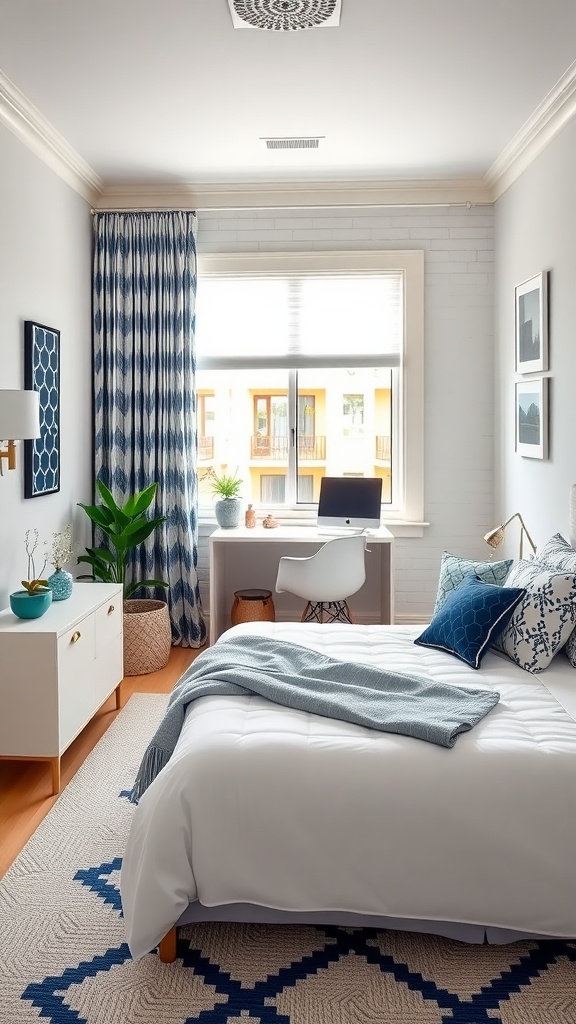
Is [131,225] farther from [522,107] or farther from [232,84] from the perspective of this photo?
[522,107]

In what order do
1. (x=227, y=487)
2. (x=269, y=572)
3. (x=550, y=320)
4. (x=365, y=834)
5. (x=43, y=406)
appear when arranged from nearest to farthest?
(x=365, y=834) → (x=550, y=320) → (x=43, y=406) → (x=227, y=487) → (x=269, y=572)

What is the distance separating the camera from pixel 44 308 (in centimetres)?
405

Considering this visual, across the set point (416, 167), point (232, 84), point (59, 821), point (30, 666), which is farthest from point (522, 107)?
point (59, 821)

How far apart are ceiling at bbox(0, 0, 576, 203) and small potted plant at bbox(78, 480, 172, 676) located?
1912 mm

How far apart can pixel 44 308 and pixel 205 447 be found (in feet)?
5.19

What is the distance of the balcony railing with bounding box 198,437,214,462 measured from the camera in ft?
17.5

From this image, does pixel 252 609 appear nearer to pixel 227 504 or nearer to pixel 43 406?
pixel 227 504

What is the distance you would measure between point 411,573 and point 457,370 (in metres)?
1.35

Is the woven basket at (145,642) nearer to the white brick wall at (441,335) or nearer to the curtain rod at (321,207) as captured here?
the white brick wall at (441,335)

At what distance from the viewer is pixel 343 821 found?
196 centimetres

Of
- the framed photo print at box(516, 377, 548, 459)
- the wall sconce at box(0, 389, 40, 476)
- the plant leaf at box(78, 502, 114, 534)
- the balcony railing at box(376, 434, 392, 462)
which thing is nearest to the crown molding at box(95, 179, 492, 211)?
the framed photo print at box(516, 377, 548, 459)

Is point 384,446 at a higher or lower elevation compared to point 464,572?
higher

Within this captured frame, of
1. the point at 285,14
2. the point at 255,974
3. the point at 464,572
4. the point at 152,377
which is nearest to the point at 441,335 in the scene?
the point at 152,377

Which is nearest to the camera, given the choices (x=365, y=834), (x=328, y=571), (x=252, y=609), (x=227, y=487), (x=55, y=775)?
(x=365, y=834)
